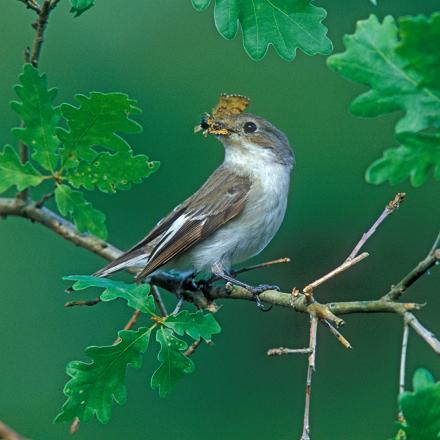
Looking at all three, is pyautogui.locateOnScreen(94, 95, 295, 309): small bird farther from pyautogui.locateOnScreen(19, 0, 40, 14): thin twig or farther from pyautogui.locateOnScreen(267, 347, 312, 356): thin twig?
pyautogui.locateOnScreen(267, 347, 312, 356): thin twig

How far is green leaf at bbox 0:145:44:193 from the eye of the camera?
122 inches

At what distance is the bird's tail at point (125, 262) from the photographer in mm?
3710

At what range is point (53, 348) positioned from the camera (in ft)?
29.2

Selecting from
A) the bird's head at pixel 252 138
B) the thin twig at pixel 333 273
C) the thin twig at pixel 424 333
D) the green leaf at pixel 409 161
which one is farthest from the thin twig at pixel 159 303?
the green leaf at pixel 409 161

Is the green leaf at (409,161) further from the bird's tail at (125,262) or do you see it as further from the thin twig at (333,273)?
the bird's tail at (125,262)

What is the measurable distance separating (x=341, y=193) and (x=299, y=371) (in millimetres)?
1795

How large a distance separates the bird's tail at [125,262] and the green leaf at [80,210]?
555mm

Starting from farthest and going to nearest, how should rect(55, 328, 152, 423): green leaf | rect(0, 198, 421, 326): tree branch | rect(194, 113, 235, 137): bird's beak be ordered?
rect(194, 113, 235, 137): bird's beak < rect(0, 198, 421, 326): tree branch < rect(55, 328, 152, 423): green leaf

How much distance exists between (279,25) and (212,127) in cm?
113

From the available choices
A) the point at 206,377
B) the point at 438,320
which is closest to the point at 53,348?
the point at 206,377

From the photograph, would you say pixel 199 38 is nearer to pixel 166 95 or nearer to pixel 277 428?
pixel 166 95

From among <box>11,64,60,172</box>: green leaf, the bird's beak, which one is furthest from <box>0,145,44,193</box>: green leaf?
the bird's beak

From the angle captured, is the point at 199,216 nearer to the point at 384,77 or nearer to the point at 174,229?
the point at 174,229

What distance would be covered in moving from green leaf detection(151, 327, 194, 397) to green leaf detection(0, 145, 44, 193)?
68 centimetres
